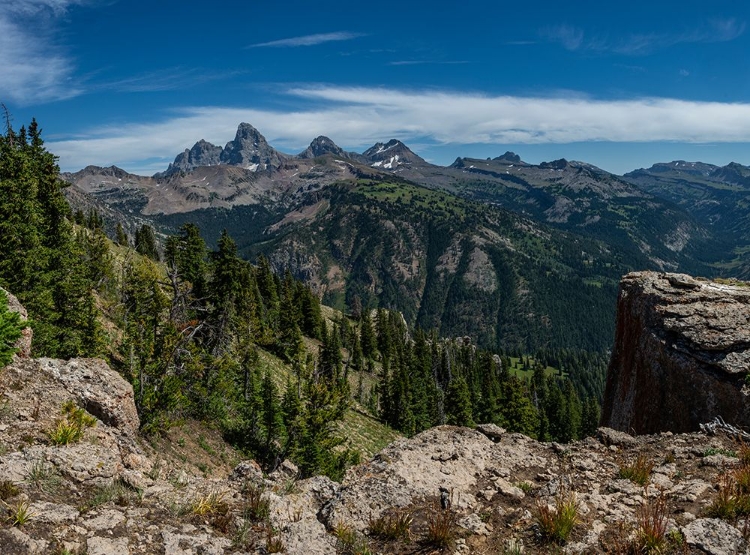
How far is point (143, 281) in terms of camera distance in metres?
42.9

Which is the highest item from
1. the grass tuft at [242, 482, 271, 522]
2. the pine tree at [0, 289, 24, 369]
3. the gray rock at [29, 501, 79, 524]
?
the pine tree at [0, 289, 24, 369]

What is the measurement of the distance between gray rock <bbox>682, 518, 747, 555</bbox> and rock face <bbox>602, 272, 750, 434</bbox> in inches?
422

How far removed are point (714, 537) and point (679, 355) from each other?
49.4ft

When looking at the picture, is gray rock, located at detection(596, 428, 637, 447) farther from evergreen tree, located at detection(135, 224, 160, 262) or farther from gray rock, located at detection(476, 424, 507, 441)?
evergreen tree, located at detection(135, 224, 160, 262)

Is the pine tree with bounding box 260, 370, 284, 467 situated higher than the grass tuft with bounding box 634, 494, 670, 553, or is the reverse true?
the grass tuft with bounding box 634, 494, 670, 553

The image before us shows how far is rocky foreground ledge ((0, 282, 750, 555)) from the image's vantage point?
8.21m

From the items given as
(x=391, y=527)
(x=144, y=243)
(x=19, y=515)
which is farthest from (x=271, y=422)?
(x=144, y=243)

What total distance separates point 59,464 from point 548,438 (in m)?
96.6

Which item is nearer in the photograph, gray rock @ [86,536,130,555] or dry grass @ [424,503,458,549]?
gray rock @ [86,536,130,555]

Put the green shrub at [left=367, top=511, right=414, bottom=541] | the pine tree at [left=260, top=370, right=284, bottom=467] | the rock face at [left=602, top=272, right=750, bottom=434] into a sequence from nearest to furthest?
the green shrub at [left=367, top=511, right=414, bottom=541]
the rock face at [left=602, top=272, right=750, bottom=434]
the pine tree at [left=260, top=370, right=284, bottom=467]

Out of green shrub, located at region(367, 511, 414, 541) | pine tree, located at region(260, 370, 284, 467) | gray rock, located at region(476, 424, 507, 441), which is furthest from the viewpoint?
pine tree, located at region(260, 370, 284, 467)

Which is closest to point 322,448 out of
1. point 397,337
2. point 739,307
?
point 739,307

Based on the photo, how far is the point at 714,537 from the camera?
8.27 meters

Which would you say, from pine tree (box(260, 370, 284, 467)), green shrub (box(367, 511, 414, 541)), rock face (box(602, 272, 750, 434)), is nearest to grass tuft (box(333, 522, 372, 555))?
green shrub (box(367, 511, 414, 541))
